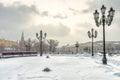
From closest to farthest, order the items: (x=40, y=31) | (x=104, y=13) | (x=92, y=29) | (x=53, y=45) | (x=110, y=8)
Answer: (x=110, y=8)
(x=104, y=13)
(x=92, y=29)
(x=40, y=31)
(x=53, y=45)

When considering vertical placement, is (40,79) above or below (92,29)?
below

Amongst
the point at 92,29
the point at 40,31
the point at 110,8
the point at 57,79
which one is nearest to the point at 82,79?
the point at 57,79

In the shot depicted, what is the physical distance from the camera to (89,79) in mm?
11984

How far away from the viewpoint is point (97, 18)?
24328 mm

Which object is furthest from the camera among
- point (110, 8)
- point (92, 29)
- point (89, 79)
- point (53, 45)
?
point (53, 45)

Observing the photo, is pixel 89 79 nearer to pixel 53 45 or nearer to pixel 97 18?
pixel 97 18

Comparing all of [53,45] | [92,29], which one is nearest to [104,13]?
[92,29]

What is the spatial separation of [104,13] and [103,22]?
3.18 feet

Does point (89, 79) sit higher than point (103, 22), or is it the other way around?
point (103, 22)

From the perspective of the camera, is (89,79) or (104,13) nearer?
(89,79)

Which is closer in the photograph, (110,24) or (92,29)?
(110,24)

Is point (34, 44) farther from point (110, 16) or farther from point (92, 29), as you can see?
point (110, 16)

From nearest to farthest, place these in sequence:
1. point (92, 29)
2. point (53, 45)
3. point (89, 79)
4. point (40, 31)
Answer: point (89, 79) < point (92, 29) < point (40, 31) < point (53, 45)

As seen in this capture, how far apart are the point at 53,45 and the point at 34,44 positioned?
9.97 metres
